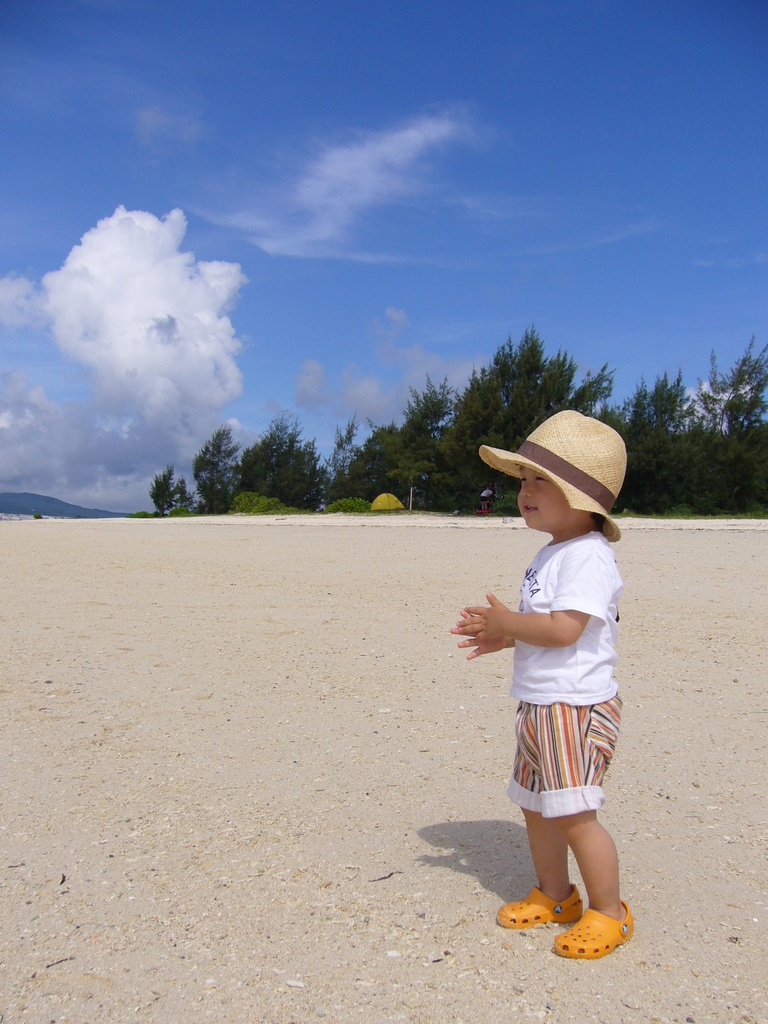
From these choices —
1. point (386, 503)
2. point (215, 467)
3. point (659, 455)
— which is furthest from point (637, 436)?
point (215, 467)

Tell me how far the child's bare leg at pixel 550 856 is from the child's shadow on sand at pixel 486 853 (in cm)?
18

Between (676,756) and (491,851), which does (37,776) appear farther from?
(676,756)

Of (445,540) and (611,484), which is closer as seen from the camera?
(611,484)

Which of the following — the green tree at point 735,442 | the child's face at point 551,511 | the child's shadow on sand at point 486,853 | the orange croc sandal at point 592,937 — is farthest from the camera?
the green tree at point 735,442

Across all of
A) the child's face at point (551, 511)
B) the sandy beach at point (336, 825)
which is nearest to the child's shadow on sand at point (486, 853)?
the sandy beach at point (336, 825)

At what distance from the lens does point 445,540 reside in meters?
12.2

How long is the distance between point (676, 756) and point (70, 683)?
3071mm

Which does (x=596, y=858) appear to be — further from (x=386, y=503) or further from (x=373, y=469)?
(x=373, y=469)

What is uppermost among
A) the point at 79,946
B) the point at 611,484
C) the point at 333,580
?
the point at 611,484

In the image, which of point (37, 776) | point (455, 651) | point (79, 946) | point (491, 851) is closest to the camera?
point (79, 946)

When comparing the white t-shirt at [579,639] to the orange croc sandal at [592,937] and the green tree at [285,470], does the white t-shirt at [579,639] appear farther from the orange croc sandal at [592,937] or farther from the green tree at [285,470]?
the green tree at [285,470]

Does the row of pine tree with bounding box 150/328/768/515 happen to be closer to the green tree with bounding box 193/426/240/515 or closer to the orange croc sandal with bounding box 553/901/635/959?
the green tree with bounding box 193/426/240/515

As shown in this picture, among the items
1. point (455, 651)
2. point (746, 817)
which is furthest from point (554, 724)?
point (455, 651)

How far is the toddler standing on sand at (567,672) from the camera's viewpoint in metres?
2.04
